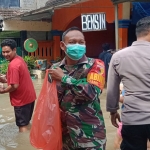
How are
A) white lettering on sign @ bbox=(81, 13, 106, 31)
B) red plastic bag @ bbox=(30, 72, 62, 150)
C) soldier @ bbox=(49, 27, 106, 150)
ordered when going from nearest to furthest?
soldier @ bbox=(49, 27, 106, 150) < red plastic bag @ bbox=(30, 72, 62, 150) < white lettering on sign @ bbox=(81, 13, 106, 31)

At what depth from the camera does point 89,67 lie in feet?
→ 8.73

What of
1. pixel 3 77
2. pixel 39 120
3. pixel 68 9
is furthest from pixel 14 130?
pixel 68 9

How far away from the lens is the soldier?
2.61 meters

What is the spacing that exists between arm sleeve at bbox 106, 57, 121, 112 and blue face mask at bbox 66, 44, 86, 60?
0.87 ft

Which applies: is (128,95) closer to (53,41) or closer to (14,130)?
(14,130)

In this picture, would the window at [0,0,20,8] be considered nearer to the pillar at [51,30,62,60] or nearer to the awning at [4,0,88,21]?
the awning at [4,0,88,21]

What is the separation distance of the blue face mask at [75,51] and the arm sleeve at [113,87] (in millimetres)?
264

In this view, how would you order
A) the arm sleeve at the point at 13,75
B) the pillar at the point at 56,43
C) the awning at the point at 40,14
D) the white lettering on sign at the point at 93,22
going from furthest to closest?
the pillar at the point at 56,43, the awning at the point at 40,14, the white lettering on sign at the point at 93,22, the arm sleeve at the point at 13,75

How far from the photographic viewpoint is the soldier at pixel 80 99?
2607mm

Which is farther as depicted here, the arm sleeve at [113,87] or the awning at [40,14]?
the awning at [40,14]

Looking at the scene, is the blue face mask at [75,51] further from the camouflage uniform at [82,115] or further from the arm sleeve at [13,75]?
the arm sleeve at [13,75]

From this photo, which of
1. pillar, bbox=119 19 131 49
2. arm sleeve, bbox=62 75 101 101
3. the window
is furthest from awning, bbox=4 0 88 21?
arm sleeve, bbox=62 75 101 101

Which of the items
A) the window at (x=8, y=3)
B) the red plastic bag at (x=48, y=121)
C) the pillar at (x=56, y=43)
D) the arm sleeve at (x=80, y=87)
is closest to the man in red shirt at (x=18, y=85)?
the red plastic bag at (x=48, y=121)

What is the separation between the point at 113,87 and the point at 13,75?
2.45m
